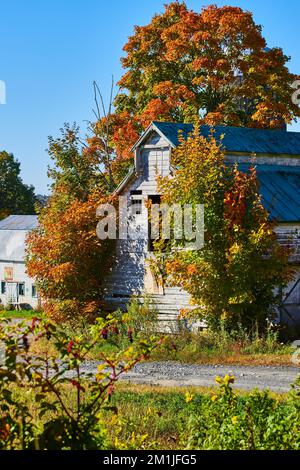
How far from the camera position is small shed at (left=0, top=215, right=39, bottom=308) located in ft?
155

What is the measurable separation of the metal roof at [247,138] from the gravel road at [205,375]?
8824 millimetres

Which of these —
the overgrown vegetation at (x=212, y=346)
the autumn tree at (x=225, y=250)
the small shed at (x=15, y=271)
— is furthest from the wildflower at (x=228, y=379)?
the small shed at (x=15, y=271)

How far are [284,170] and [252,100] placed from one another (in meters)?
11.3

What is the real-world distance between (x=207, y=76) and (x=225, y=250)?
18.0 meters

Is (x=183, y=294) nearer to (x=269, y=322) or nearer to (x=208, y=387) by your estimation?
(x=269, y=322)

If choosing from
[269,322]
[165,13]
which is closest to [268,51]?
[165,13]

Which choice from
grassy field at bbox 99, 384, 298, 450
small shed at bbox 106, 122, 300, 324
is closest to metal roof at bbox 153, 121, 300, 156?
small shed at bbox 106, 122, 300, 324

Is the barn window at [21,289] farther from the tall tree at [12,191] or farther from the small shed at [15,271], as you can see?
the tall tree at [12,191]

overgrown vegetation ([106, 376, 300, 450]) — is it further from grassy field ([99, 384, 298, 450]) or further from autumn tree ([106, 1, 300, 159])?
autumn tree ([106, 1, 300, 159])

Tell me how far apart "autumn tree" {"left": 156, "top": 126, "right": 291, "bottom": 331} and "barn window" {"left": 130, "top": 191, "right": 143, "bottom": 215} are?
4229 millimetres

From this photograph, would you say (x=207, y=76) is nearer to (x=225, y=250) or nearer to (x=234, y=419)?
(x=225, y=250)

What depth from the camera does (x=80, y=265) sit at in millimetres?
30953

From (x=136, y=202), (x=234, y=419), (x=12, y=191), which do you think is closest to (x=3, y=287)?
(x=136, y=202)

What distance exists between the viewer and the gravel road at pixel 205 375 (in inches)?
817
